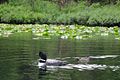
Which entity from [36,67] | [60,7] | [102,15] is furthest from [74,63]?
[60,7]

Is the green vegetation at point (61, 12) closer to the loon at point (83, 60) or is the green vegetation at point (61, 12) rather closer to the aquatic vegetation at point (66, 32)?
the aquatic vegetation at point (66, 32)

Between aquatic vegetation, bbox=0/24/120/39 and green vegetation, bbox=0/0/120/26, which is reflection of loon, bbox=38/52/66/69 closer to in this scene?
aquatic vegetation, bbox=0/24/120/39

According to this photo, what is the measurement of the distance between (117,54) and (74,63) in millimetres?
2809

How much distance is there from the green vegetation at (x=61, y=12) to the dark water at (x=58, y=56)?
11.4m

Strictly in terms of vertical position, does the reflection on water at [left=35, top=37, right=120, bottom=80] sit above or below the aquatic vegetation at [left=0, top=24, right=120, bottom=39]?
below

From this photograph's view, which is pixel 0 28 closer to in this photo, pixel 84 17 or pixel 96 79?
pixel 84 17

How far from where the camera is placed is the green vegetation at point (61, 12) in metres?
37.4

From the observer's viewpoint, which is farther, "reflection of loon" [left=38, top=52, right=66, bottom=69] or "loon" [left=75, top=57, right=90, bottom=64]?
"loon" [left=75, top=57, right=90, bottom=64]

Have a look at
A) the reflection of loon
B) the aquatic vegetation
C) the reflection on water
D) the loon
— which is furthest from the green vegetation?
the reflection of loon

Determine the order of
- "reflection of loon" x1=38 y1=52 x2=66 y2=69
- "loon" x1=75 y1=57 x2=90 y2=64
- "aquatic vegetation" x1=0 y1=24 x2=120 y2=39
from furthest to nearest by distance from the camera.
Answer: "aquatic vegetation" x1=0 y1=24 x2=120 y2=39 → "loon" x1=75 y1=57 x2=90 y2=64 → "reflection of loon" x1=38 y1=52 x2=66 y2=69

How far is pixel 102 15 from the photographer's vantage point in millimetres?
38000

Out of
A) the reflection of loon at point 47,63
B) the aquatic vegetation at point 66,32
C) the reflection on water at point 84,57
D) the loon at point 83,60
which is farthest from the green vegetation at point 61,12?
the reflection of loon at point 47,63

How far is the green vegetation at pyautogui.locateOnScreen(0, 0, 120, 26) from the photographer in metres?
37.4

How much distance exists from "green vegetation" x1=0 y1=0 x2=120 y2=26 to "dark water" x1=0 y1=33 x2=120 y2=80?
11.4m
